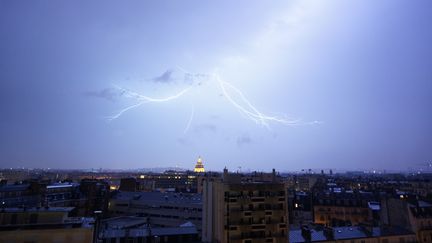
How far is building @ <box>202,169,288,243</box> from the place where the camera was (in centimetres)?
4556

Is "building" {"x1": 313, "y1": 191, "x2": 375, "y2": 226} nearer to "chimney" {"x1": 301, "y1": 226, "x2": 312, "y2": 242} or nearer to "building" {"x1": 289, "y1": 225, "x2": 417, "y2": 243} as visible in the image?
"building" {"x1": 289, "y1": 225, "x2": 417, "y2": 243}

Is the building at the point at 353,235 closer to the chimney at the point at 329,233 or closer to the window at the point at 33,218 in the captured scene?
the chimney at the point at 329,233

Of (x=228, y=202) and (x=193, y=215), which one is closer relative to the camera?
(x=228, y=202)

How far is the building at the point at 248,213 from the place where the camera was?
45.6 m

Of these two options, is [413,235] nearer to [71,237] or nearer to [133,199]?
[71,237]

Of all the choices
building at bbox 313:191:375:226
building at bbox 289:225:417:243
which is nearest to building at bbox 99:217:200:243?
building at bbox 289:225:417:243

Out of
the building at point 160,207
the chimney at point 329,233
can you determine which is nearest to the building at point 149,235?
the chimney at point 329,233

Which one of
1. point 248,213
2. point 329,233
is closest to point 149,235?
point 248,213

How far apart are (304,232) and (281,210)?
15.1 feet

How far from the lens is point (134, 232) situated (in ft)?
154

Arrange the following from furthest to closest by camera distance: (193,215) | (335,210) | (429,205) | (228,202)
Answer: (335,210), (193,215), (429,205), (228,202)

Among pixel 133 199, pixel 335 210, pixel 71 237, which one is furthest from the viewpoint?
pixel 133 199

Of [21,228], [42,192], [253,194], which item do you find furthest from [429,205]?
[42,192]

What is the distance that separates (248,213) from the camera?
4656cm
